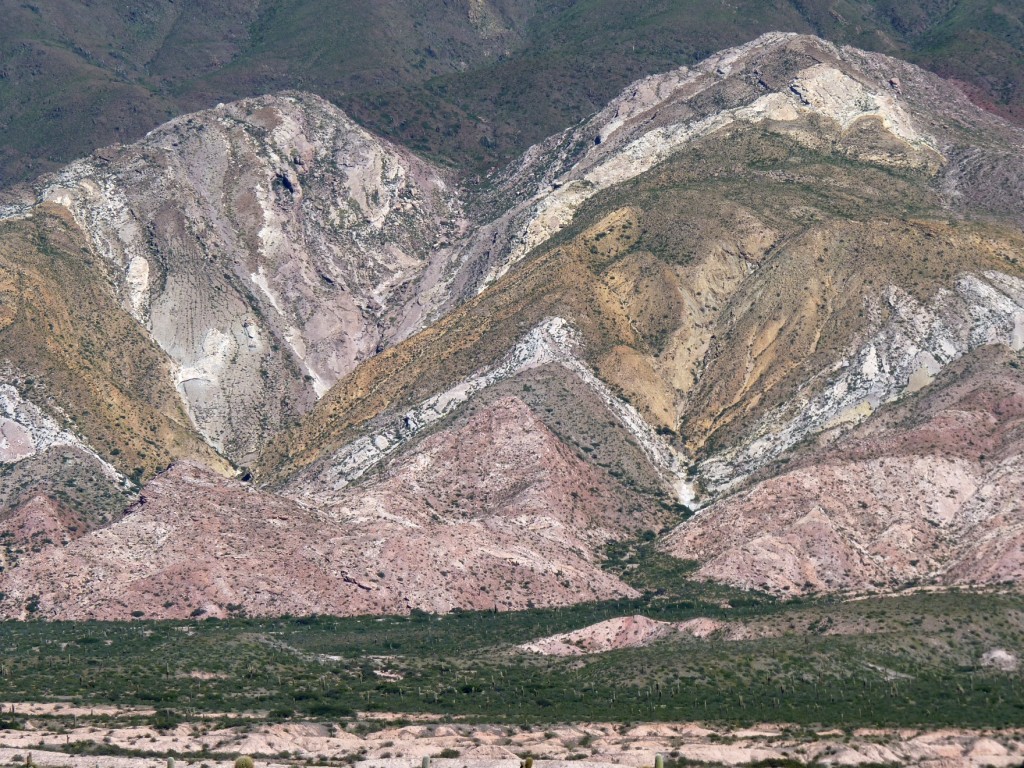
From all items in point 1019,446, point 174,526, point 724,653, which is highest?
point 174,526

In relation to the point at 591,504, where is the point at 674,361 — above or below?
above

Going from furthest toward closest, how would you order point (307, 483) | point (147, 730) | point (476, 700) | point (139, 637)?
1. point (307, 483)
2. point (139, 637)
3. point (476, 700)
4. point (147, 730)

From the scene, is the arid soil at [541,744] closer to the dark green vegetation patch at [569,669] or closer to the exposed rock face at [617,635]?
the dark green vegetation patch at [569,669]

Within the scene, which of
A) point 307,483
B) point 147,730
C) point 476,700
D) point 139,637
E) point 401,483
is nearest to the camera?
point 147,730

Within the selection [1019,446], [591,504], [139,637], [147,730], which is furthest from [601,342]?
[147,730]

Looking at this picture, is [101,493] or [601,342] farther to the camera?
[601,342]

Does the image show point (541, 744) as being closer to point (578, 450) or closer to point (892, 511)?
point (892, 511)

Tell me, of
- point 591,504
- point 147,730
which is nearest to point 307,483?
point 591,504

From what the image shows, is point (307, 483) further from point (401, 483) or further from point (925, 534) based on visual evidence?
point (925, 534)
